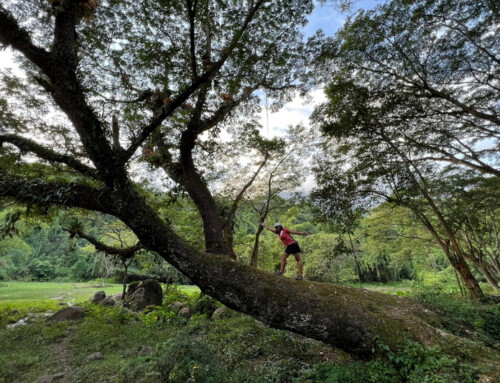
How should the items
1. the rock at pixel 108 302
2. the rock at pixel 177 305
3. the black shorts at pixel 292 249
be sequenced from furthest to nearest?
the rock at pixel 108 302
the rock at pixel 177 305
the black shorts at pixel 292 249

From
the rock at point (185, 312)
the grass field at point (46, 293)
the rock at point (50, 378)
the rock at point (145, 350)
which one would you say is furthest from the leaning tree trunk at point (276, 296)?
the grass field at point (46, 293)

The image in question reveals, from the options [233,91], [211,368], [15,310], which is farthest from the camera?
[15,310]

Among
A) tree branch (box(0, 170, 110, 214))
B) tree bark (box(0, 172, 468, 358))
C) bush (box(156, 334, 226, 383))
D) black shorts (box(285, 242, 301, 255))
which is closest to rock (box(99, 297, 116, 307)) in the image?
bush (box(156, 334, 226, 383))

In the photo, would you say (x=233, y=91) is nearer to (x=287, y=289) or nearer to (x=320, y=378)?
(x=287, y=289)

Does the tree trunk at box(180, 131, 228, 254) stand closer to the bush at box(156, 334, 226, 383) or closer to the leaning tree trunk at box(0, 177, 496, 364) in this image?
the leaning tree trunk at box(0, 177, 496, 364)

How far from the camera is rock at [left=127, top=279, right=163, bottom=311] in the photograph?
10.8 m

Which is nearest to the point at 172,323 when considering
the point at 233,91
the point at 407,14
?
the point at 233,91

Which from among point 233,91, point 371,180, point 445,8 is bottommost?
point 371,180

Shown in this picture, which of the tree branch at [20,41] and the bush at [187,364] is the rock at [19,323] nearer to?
the bush at [187,364]

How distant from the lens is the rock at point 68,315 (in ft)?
27.9

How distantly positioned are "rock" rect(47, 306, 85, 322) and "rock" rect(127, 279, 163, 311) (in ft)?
7.38

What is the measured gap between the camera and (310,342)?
188 inches

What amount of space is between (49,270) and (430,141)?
47.3 metres

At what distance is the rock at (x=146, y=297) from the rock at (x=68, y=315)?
225 centimetres
